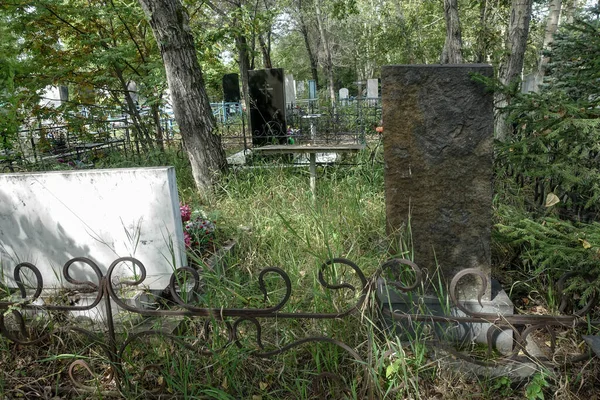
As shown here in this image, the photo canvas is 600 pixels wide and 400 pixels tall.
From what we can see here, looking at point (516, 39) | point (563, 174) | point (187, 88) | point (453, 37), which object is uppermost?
point (453, 37)

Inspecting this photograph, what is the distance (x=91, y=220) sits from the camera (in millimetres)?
3117

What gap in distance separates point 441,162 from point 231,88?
42.9 feet

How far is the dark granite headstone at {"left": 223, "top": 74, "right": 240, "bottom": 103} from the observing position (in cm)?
1447

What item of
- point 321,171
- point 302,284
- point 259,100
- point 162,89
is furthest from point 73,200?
point 259,100

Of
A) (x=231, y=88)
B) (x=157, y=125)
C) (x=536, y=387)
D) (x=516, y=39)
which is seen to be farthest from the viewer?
(x=231, y=88)

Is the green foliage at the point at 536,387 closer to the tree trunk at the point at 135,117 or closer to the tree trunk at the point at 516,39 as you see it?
the tree trunk at the point at 516,39

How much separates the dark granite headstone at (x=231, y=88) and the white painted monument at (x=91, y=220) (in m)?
11.8

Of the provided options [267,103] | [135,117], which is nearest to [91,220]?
[135,117]

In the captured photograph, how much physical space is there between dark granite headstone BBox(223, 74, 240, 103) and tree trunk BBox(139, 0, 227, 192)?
8.88 m

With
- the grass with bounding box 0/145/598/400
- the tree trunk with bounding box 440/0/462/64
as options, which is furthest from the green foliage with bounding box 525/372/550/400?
the tree trunk with bounding box 440/0/462/64

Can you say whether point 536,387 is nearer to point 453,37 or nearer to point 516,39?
point 516,39

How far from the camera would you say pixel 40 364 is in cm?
270

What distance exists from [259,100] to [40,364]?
6894 millimetres

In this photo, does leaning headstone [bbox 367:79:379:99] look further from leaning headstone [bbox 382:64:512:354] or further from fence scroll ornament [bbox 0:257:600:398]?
fence scroll ornament [bbox 0:257:600:398]
